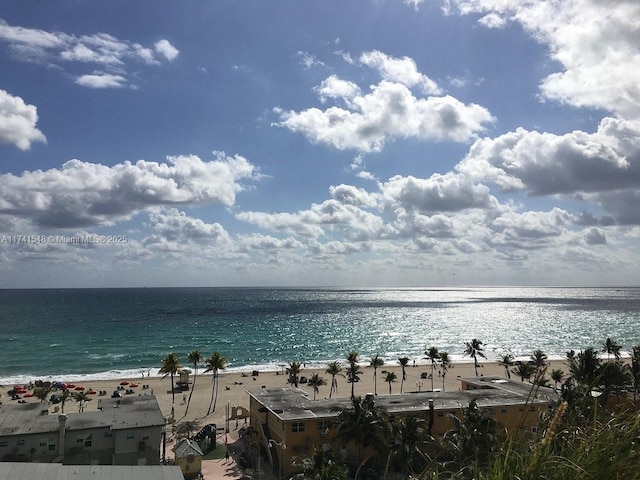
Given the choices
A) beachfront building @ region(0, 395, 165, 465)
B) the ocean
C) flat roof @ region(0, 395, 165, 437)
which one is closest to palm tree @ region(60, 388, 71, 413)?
flat roof @ region(0, 395, 165, 437)

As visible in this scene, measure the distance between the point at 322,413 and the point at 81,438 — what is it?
19.5m

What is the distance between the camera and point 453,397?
49.1m

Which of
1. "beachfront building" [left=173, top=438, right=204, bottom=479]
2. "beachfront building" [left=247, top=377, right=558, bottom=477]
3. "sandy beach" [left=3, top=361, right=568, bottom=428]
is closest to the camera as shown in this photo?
"beachfront building" [left=173, top=438, right=204, bottom=479]

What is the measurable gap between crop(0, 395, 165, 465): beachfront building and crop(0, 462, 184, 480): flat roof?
493 inches

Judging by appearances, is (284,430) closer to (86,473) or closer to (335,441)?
(335,441)

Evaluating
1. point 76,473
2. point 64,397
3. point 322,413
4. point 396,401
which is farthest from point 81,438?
point 64,397

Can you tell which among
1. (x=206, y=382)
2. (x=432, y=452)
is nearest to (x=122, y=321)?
(x=206, y=382)

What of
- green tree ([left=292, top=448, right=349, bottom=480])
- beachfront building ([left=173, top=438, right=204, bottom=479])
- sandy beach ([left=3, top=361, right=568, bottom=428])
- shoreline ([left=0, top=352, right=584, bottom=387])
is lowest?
shoreline ([left=0, top=352, right=584, bottom=387])

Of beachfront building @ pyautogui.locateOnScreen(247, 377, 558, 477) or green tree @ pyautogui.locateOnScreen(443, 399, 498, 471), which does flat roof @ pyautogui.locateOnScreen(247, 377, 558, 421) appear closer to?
beachfront building @ pyautogui.locateOnScreen(247, 377, 558, 477)

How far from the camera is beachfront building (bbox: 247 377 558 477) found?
4169cm

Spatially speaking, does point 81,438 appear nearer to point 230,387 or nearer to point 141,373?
point 230,387

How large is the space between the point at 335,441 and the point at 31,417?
25047 mm

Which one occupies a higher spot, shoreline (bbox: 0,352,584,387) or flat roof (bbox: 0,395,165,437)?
flat roof (bbox: 0,395,165,437)

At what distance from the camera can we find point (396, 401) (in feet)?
156
